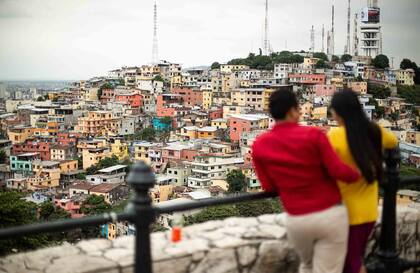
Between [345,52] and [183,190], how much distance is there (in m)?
61.9

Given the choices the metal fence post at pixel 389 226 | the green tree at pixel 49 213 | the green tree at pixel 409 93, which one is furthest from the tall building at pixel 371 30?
the metal fence post at pixel 389 226

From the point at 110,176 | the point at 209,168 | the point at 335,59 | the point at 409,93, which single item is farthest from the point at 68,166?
the point at 335,59

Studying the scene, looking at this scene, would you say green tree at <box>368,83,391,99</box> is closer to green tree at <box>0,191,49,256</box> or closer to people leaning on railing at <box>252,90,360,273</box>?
green tree at <box>0,191,49,256</box>

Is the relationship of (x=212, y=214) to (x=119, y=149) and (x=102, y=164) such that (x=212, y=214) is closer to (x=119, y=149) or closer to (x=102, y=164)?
(x=102, y=164)

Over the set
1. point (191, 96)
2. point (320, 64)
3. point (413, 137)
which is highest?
point (320, 64)

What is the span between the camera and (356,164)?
238cm

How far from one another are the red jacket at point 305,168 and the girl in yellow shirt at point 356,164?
0.13 m

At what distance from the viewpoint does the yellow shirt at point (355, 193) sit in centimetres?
239

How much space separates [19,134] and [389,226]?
58632 mm

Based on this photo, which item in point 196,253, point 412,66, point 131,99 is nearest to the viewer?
point 196,253

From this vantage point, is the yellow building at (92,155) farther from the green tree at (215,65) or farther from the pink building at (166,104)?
the green tree at (215,65)

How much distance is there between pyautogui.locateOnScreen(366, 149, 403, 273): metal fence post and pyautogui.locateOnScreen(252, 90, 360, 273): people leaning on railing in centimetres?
59

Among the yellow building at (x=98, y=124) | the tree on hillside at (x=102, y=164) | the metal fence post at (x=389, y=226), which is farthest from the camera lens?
the yellow building at (x=98, y=124)

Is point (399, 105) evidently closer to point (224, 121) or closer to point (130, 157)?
point (224, 121)
